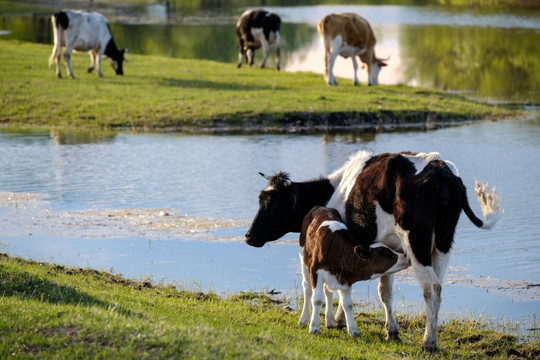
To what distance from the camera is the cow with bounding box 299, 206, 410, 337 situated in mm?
7988

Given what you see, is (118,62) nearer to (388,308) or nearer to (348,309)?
(388,308)

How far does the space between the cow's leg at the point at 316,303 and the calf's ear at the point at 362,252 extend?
597mm

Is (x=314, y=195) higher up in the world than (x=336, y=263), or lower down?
higher up

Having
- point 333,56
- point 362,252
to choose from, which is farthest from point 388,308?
point 333,56

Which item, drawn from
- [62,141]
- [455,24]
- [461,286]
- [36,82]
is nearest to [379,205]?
[461,286]

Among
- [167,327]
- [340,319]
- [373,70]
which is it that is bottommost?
[373,70]

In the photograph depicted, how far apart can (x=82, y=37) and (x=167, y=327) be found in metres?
24.3

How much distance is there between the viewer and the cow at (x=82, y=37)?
29.1 meters

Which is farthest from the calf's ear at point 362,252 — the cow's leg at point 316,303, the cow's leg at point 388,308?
the cow's leg at point 388,308

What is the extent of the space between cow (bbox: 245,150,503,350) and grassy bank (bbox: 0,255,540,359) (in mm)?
509

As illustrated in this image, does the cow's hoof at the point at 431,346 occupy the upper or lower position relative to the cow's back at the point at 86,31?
lower

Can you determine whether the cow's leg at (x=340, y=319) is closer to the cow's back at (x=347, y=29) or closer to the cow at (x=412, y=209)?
the cow at (x=412, y=209)

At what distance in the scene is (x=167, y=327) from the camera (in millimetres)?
6859

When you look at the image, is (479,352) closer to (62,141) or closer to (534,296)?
(534,296)
